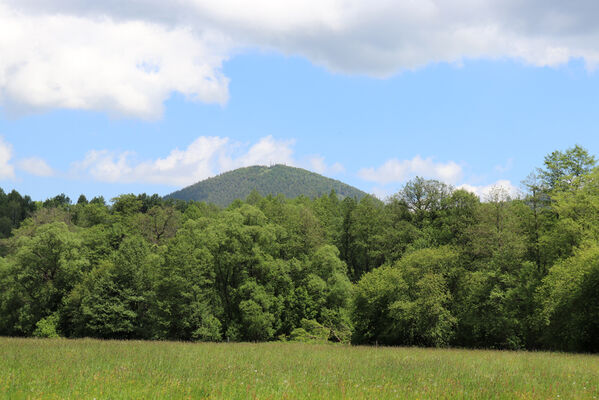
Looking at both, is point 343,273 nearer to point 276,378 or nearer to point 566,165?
point 566,165

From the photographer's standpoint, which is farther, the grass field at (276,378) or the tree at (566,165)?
the tree at (566,165)

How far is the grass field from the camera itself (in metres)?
10.7

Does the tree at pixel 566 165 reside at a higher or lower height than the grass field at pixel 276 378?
higher

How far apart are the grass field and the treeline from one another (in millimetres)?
17016

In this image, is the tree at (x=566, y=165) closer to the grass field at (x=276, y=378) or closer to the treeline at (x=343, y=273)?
the treeline at (x=343, y=273)

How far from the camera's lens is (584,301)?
29.3m

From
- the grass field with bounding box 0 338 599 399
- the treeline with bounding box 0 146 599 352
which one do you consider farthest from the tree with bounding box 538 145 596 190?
the grass field with bounding box 0 338 599 399

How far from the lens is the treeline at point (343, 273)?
35219 mm

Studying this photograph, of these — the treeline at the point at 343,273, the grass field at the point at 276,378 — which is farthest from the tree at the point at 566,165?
the grass field at the point at 276,378

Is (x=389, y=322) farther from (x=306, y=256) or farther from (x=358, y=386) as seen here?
(x=358, y=386)

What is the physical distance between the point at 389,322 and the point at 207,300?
65.6 feet

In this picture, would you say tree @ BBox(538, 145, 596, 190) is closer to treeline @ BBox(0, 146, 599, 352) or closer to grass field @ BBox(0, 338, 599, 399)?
treeline @ BBox(0, 146, 599, 352)

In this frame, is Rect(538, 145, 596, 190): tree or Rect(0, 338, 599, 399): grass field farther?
Rect(538, 145, 596, 190): tree

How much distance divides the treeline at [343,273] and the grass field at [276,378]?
17.0m
